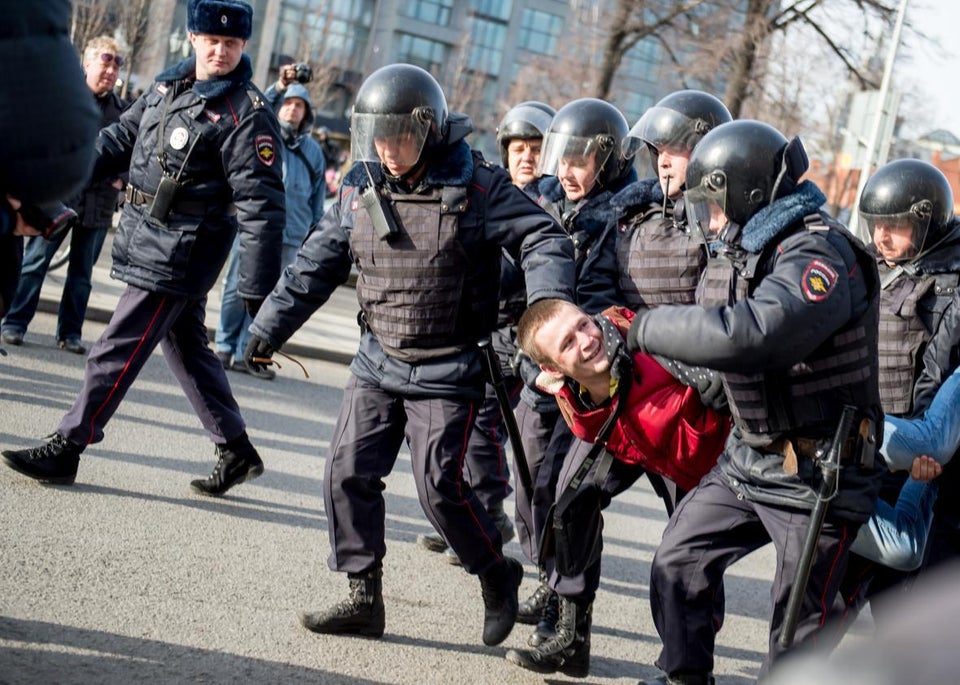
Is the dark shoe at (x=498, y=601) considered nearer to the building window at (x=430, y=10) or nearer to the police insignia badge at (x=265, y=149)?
the police insignia badge at (x=265, y=149)

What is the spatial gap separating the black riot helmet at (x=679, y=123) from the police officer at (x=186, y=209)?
1.62 m

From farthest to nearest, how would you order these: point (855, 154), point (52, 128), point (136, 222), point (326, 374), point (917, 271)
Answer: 1. point (855, 154)
2. point (326, 374)
3. point (136, 222)
4. point (917, 271)
5. point (52, 128)

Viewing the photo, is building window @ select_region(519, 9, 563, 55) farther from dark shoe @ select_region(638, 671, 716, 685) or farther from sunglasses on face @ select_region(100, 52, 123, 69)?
dark shoe @ select_region(638, 671, 716, 685)

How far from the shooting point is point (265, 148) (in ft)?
18.3

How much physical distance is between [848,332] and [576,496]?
1087mm

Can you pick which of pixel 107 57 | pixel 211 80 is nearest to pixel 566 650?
pixel 211 80

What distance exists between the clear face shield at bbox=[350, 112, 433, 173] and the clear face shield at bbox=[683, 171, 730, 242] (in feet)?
3.28

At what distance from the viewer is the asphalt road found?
4066 mm

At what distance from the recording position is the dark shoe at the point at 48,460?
543 cm

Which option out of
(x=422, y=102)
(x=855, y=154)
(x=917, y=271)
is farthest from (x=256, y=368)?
(x=855, y=154)

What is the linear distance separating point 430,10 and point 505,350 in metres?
64.8

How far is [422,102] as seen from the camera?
4.51 metres

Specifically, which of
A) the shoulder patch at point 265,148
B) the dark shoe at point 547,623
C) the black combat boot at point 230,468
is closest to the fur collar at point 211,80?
the shoulder patch at point 265,148

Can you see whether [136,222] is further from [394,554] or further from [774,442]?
[774,442]
